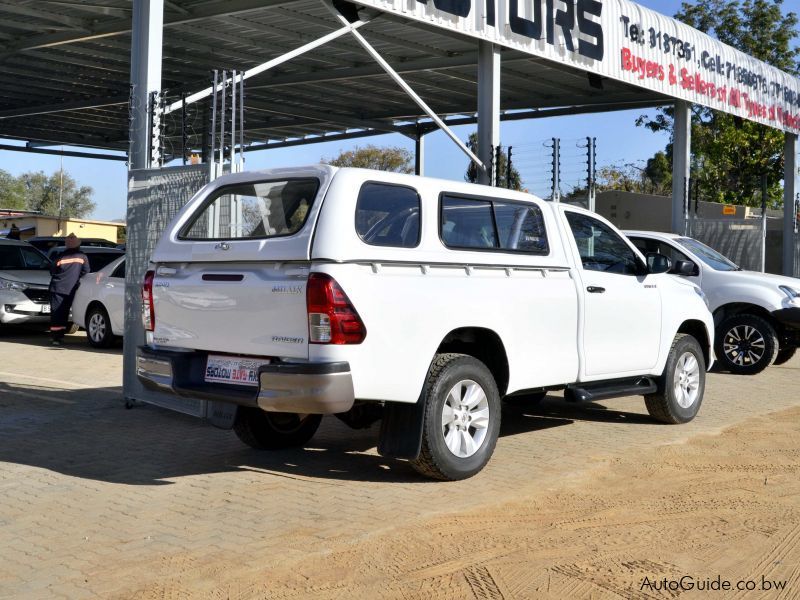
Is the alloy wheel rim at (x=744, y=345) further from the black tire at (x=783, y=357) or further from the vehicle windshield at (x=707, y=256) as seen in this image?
the black tire at (x=783, y=357)

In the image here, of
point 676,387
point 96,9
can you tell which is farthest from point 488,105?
point 676,387

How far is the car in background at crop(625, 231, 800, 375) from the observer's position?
12.6 metres

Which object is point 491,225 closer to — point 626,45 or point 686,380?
point 686,380

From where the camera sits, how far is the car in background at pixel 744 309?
41.4 feet

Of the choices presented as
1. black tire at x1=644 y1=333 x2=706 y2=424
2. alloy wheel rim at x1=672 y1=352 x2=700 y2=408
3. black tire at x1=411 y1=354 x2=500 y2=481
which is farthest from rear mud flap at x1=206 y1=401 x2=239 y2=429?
alloy wheel rim at x1=672 y1=352 x2=700 y2=408

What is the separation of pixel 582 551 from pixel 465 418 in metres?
1.69

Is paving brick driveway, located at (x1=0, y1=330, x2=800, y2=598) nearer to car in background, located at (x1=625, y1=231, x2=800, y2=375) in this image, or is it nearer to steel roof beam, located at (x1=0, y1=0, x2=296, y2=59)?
car in background, located at (x1=625, y1=231, x2=800, y2=375)

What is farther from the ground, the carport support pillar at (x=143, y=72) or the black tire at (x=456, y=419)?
the carport support pillar at (x=143, y=72)

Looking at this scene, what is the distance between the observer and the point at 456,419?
6488 mm

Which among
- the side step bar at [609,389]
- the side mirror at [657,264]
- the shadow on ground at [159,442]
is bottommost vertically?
the shadow on ground at [159,442]

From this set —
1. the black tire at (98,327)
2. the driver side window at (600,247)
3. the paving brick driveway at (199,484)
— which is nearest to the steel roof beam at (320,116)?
the black tire at (98,327)

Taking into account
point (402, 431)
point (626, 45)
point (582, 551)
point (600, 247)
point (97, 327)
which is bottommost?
point (582, 551)

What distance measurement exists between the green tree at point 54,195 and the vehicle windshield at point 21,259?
80738 mm

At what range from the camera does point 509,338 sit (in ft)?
22.4
